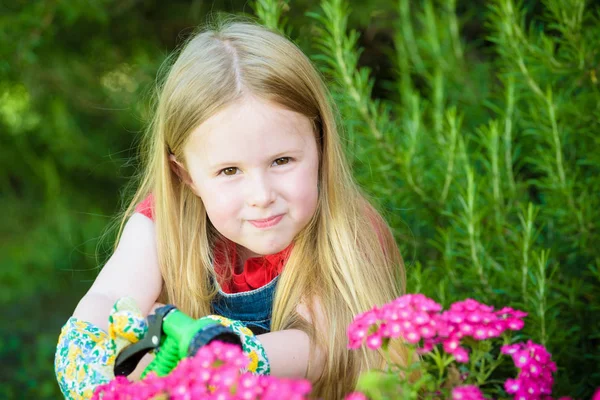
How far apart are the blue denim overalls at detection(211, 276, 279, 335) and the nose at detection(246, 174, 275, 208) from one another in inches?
13.7

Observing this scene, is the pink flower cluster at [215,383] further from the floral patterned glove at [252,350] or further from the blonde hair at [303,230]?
the blonde hair at [303,230]

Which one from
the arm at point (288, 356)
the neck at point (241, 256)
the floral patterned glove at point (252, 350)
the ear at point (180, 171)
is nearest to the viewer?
the floral patterned glove at point (252, 350)

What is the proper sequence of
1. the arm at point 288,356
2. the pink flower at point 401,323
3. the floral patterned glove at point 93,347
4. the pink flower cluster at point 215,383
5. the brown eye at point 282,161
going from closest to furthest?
the pink flower cluster at point 215,383
the pink flower at point 401,323
the floral patterned glove at point 93,347
the arm at point 288,356
the brown eye at point 282,161

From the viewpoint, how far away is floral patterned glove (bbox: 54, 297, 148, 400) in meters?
1.22

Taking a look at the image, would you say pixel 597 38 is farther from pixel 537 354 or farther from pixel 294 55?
pixel 537 354

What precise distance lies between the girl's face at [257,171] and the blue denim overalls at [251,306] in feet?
0.71

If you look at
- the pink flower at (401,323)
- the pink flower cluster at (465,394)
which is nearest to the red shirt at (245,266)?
the pink flower at (401,323)

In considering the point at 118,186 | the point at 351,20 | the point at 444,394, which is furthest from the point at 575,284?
the point at 118,186

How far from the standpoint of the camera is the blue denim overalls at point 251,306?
1.91m

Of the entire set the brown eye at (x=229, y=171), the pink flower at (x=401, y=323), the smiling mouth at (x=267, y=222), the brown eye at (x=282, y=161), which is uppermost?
the brown eye at (x=282, y=161)

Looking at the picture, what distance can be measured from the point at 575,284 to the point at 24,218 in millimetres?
3563

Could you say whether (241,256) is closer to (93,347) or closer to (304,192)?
(304,192)

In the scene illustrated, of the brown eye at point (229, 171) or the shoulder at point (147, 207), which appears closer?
the brown eye at point (229, 171)

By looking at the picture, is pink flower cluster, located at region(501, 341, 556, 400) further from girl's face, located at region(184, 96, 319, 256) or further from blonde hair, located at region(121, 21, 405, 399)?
girl's face, located at region(184, 96, 319, 256)
